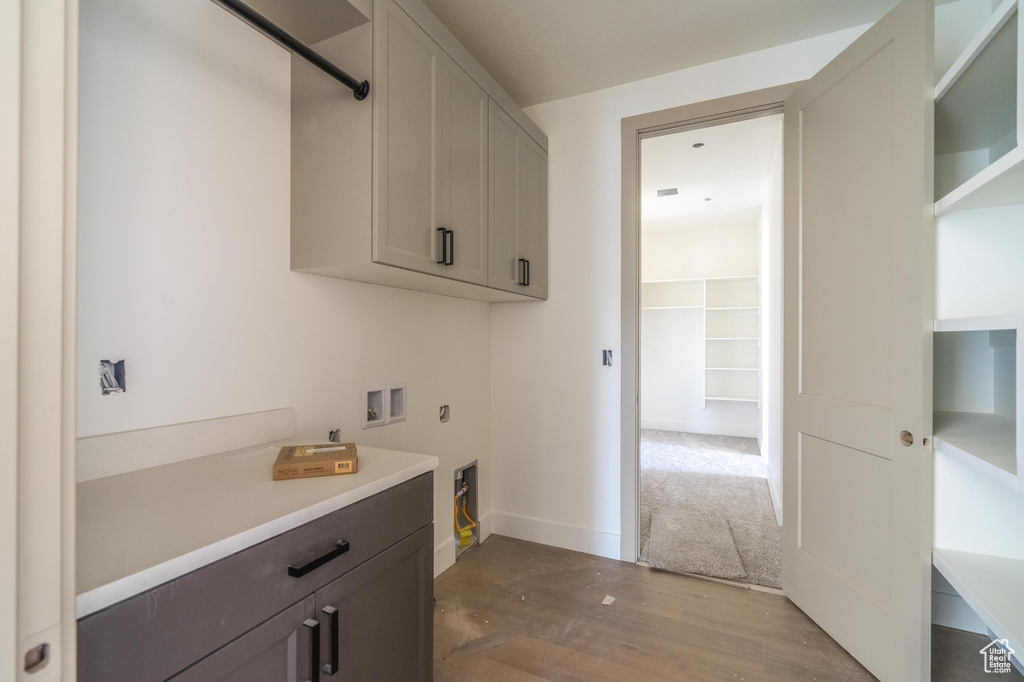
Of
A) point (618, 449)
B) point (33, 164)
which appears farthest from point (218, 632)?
point (618, 449)

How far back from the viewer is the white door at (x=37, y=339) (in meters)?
0.46

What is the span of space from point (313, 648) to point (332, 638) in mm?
43

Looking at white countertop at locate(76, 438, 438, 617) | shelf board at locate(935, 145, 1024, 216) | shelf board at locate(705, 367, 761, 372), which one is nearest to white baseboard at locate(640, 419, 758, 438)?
shelf board at locate(705, 367, 761, 372)

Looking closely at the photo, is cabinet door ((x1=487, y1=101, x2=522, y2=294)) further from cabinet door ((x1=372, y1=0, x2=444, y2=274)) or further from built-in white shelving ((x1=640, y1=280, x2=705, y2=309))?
built-in white shelving ((x1=640, y1=280, x2=705, y2=309))

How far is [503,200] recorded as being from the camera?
2160 millimetres

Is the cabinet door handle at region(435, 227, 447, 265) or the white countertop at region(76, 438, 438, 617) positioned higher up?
the cabinet door handle at region(435, 227, 447, 265)

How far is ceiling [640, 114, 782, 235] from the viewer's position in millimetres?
3135

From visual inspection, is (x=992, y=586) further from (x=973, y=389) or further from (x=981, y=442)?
(x=973, y=389)

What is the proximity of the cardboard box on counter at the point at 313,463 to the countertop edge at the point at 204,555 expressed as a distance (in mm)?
107

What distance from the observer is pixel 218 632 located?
30.6 inches

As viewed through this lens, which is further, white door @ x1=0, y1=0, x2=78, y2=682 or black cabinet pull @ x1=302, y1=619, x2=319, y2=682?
black cabinet pull @ x1=302, y1=619, x2=319, y2=682

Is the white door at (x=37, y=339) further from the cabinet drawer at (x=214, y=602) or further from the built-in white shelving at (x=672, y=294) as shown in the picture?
Result: the built-in white shelving at (x=672, y=294)

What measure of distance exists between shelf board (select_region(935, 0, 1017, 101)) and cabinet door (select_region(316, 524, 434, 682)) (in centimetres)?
205

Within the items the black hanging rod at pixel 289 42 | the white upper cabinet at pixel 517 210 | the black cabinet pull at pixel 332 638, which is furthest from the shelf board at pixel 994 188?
the black cabinet pull at pixel 332 638
